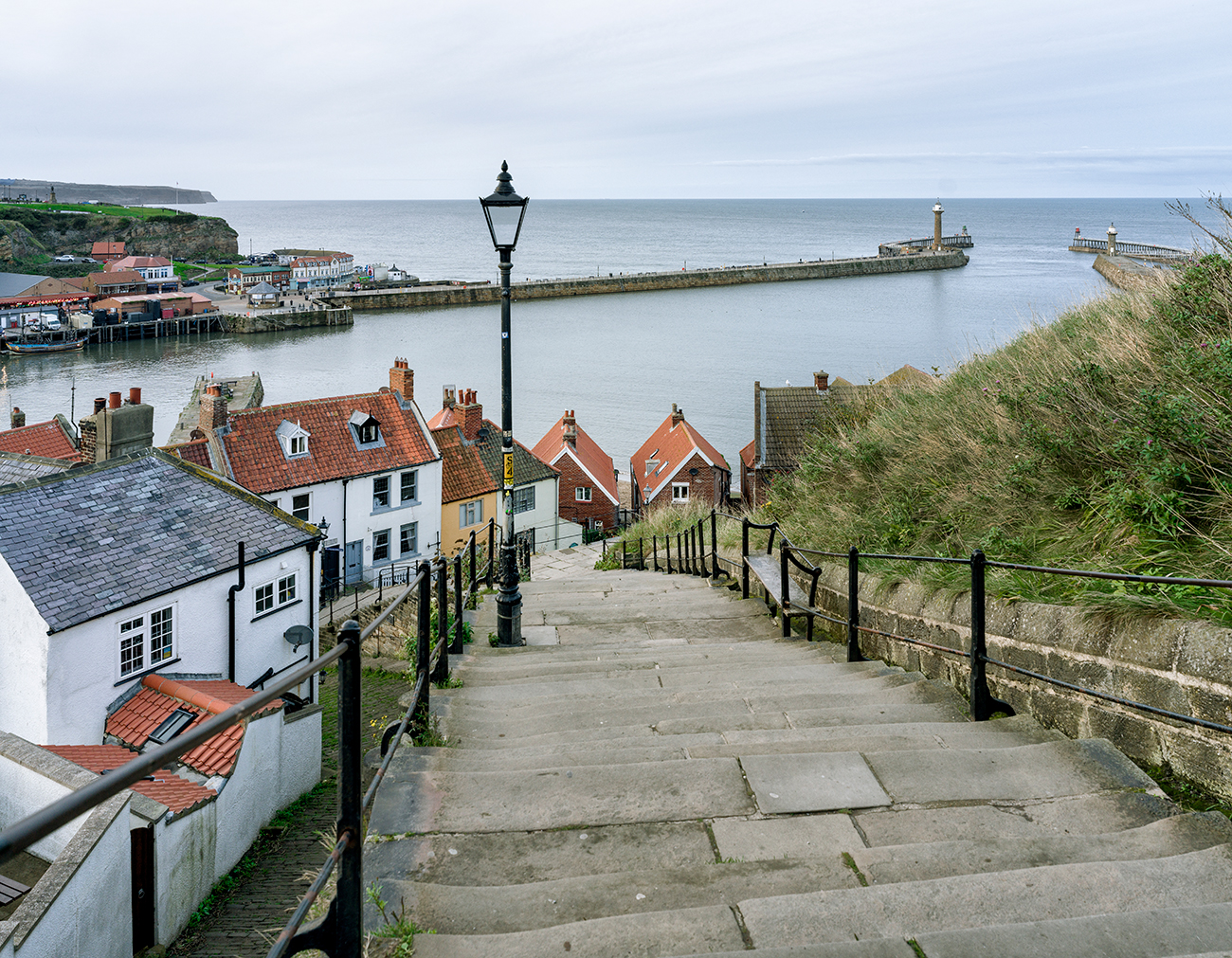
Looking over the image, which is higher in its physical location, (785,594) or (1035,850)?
(1035,850)

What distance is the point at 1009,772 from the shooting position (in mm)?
4250

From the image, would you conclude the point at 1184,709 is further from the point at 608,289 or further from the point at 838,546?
the point at 608,289

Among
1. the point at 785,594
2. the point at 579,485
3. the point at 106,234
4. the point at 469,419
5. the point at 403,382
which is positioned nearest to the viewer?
the point at 785,594

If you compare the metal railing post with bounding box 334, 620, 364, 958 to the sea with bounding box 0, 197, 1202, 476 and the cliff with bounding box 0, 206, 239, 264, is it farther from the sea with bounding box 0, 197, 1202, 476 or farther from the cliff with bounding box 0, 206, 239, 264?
the cliff with bounding box 0, 206, 239, 264

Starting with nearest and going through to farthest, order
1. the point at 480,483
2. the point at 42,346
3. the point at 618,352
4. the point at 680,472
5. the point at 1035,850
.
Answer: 1. the point at 1035,850
2. the point at 480,483
3. the point at 680,472
4. the point at 618,352
5. the point at 42,346

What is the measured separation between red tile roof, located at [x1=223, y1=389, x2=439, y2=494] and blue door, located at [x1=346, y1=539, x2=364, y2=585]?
250 cm

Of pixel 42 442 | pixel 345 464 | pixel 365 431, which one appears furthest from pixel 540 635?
pixel 42 442

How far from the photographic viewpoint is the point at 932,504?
28.9ft

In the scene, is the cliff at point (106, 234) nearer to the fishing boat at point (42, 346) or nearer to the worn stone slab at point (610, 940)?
the fishing boat at point (42, 346)

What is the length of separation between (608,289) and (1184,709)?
402 feet

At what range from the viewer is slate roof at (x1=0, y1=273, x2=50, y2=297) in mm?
106125

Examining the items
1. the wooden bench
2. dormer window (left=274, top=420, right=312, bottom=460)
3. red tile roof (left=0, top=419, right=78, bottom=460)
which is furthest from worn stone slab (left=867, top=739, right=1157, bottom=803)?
red tile roof (left=0, top=419, right=78, bottom=460)

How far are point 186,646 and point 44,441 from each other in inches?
648

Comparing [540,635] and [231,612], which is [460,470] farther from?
[540,635]
